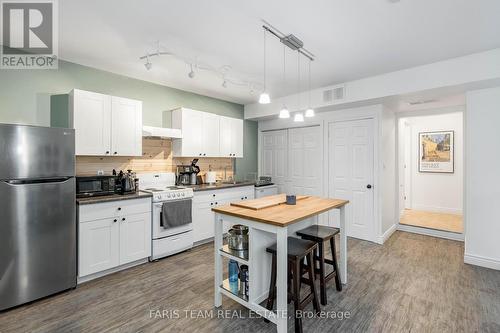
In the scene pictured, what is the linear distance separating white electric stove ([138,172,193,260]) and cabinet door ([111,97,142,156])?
0.53 meters

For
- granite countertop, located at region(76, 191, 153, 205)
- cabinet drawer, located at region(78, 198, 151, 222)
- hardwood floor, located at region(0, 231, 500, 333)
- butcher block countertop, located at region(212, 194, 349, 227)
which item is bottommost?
hardwood floor, located at region(0, 231, 500, 333)

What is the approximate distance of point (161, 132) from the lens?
3713mm

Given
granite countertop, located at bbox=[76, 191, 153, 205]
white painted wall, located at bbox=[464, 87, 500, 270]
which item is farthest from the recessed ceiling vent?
granite countertop, located at bbox=[76, 191, 153, 205]

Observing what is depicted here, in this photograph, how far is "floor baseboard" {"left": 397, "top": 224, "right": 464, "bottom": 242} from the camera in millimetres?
4340

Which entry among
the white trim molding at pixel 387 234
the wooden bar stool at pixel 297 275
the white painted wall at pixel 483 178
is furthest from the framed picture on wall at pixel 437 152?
the wooden bar stool at pixel 297 275

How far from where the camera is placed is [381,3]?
202 cm

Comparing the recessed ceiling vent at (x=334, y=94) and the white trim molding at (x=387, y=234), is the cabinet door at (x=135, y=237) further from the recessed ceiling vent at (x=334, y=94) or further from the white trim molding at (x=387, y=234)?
the white trim molding at (x=387, y=234)

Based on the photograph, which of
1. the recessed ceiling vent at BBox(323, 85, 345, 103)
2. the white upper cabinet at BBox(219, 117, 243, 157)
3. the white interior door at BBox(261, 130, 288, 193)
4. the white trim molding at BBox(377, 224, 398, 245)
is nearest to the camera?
the recessed ceiling vent at BBox(323, 85, 345, 103)

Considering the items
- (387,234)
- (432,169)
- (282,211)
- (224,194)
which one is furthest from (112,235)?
(432,169)

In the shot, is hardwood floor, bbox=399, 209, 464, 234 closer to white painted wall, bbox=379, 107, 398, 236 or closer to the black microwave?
white painted wall, bbox=379, 107, 398, 236

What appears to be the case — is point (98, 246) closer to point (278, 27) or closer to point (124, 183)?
point (124, 183)

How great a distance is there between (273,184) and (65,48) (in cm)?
404

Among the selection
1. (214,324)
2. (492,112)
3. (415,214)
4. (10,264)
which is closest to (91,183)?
(10,264)

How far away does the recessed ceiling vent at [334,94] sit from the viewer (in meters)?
4.01
